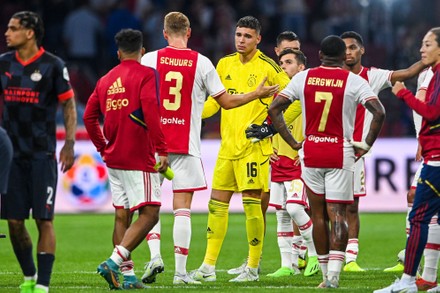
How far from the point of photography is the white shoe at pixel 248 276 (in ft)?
37.6

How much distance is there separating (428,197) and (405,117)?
12.8 metres

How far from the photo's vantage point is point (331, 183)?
10.3m

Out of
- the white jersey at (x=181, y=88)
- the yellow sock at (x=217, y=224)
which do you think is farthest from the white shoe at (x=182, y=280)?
the white jersey at (x=181, y=88)

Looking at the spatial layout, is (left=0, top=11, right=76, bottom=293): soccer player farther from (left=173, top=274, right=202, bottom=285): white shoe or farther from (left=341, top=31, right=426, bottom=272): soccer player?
(left=341, top=31, right=426, bottom=272): soccer player

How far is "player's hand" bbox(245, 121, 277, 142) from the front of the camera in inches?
453

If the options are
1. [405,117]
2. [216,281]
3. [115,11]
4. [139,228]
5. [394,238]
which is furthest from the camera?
[115,11]

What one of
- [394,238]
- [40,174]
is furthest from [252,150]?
[394,238]

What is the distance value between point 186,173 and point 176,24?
151 centimetres

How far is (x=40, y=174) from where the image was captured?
9.49 meters

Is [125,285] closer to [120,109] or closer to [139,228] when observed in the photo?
[139,228]

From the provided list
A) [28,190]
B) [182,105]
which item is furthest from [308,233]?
[28,190]

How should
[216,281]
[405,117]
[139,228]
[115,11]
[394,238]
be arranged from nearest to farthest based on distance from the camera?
[139,228] < [216,281] < [394,238] < [405,117] < [115,11]

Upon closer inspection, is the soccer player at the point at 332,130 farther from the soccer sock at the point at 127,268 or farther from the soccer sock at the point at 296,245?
the soccer sock at the point at 296,245

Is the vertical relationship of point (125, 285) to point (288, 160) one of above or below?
below
